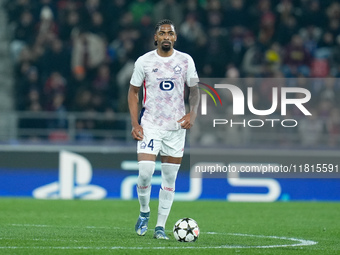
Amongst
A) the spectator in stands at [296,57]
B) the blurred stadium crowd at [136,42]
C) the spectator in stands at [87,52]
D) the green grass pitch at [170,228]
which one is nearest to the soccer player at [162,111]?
the green grass pitch at [170,228]

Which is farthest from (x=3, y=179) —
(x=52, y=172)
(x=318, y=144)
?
(x=318, y=144)

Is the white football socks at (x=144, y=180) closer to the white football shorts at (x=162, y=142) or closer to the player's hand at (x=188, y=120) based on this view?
the white football shorts at (x=162, y=142)

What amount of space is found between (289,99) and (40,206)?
17.8 feet

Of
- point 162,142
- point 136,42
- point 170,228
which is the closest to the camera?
point 162,142

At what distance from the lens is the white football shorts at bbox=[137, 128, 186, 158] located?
9.20m

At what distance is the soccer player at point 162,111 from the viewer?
919cm

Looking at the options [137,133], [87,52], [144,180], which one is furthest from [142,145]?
[87,52]

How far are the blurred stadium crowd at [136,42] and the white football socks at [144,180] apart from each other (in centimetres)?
809

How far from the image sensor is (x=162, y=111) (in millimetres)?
9266

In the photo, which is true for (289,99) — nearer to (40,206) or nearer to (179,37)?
(179,37)

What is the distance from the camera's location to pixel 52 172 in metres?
16.5

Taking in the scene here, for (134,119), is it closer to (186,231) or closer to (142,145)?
(142,145)

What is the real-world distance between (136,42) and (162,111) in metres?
9.34

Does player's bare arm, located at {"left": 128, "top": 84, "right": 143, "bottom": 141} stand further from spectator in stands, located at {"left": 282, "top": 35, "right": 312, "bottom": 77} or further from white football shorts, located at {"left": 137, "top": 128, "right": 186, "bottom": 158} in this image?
spectator in stands, located at {"left": 282, "top": 35, "right": 312, "bottom": 77}
